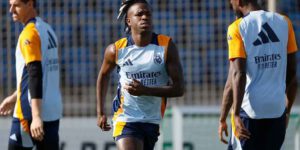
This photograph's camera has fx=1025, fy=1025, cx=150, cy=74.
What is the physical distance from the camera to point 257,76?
724 cm

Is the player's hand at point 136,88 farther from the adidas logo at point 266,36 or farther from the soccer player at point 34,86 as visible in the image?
the adidas logo at point 266,36

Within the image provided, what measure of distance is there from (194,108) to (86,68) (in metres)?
1.29

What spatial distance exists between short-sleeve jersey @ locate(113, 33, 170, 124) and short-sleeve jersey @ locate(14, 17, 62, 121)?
0.57 m

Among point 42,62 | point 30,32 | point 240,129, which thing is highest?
point 30,32

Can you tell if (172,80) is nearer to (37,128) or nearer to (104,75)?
(104,75)

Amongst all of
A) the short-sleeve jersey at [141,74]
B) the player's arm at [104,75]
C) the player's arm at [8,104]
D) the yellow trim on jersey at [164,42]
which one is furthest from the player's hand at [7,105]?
the yellow trim on jersey at [164,42]

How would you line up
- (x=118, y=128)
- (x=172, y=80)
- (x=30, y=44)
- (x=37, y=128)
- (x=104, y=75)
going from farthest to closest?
(x=104, y=75) → (x=118, y=128) → (x=172, y=80) → (x=30, y=44) → (x=37, y=128)

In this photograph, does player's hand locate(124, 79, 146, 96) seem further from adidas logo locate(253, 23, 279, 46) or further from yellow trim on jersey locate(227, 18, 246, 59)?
adidas logo locate(253, 23, 279, 46)

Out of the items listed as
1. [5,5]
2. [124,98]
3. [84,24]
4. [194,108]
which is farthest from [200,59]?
[124,98]

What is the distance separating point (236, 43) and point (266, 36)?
0.24 meters

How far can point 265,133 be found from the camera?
7344 millimetres

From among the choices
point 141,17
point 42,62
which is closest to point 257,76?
point 141,17

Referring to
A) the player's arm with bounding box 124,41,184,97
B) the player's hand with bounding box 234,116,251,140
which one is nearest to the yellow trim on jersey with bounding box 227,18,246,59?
the player's hand with bounding box 234,116,251,140

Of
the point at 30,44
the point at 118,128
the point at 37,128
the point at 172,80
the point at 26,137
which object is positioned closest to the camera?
the point at 37,128
